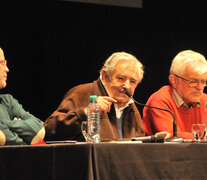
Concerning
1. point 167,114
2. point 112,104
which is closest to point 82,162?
point 112,104

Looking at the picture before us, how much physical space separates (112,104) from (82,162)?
1.36 m

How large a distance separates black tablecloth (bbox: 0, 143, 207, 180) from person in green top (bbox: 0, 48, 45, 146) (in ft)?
1.90

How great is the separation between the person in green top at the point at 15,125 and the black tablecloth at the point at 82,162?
0.58 metres

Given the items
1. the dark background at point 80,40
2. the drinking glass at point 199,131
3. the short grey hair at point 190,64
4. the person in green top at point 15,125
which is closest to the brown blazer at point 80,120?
the person in green top at point 15,125

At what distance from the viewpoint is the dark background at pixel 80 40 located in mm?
3502

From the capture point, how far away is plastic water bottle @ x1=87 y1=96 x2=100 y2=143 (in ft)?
6.51

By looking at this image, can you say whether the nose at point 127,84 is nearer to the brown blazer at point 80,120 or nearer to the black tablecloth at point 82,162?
the brown blazer at point 80,120

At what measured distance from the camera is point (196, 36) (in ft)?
13.6

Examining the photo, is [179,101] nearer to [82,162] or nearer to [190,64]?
[190,64]

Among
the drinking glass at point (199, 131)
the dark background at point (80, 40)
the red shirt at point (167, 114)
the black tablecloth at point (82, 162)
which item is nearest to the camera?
the black tablecloth at point (82, 162)

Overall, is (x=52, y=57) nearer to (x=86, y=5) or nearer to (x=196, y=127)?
(x=86, y=5)

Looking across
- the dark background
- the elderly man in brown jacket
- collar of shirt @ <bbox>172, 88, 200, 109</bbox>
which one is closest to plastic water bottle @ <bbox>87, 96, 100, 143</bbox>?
the elderly man in brown jacket

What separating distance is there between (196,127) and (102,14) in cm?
209

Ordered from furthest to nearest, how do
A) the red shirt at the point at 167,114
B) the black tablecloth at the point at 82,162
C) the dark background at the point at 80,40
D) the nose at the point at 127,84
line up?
the dark background at the point at 80,40 → the red shirt at the point at 167,114 → the nose at the point at 127,84 → the black tablecloth at the point at 82,162
